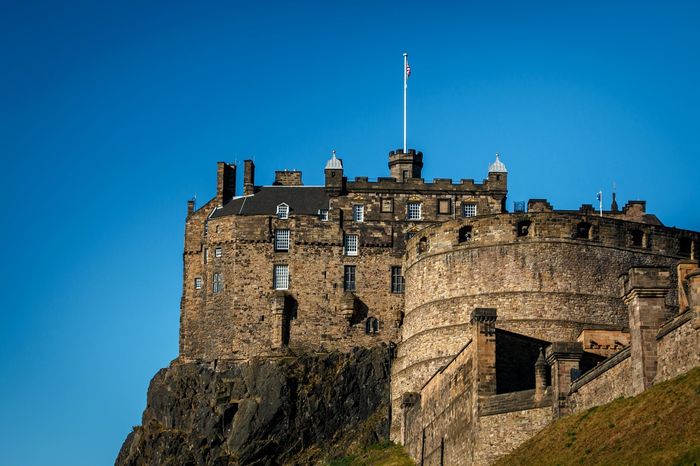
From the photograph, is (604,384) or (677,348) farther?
(604,384)

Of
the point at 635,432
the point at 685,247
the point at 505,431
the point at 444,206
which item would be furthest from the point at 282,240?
the point at 635,432

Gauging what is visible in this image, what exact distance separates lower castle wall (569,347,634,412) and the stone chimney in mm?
38460

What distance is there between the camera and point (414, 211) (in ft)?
291

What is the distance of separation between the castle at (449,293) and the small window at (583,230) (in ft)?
0.15

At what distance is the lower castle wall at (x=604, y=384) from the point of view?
175 ft

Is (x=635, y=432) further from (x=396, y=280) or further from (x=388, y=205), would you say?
(x=388, y=205)

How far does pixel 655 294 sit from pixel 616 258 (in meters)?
22.7

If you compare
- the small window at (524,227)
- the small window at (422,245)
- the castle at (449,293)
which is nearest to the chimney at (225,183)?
the castle at (449,293)

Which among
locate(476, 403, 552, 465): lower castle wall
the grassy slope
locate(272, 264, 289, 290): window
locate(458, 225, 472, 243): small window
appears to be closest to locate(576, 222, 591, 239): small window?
locate(458, 225, 472, 243): small window

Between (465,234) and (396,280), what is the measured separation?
1046 centimetres

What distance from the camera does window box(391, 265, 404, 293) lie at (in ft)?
286

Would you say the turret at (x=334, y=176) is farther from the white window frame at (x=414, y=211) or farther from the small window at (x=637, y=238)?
the small window at (x=637, y=238)

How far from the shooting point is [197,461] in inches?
3324

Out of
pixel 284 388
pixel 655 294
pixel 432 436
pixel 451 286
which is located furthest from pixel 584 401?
pixel 284 388
